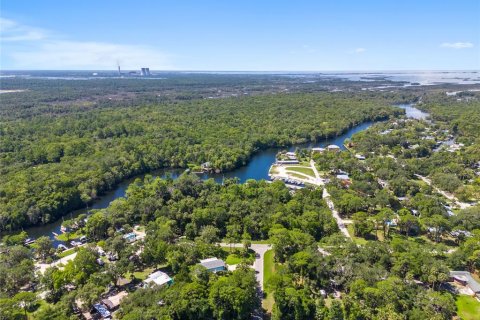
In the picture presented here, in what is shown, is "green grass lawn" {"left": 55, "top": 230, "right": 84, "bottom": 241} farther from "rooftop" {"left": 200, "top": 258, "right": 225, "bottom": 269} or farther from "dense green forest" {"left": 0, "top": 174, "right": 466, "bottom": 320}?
"rooftop" {"left": 200, "top": 258, "right": 225, "bottom": 269}

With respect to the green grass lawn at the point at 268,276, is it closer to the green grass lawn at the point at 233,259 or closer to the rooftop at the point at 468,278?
the green grass lawn at the point at 233,259

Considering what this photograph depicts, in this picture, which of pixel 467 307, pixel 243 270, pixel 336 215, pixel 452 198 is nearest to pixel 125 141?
pixel 336 215

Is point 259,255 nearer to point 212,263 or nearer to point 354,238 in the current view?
point 212,263

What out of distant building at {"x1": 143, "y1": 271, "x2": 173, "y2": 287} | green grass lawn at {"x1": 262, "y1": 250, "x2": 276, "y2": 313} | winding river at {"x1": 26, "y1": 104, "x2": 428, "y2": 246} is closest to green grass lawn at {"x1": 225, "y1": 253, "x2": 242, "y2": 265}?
green grass lawn at {"x1": 262, "y1": 250, "x2": 276, "y2": 313}

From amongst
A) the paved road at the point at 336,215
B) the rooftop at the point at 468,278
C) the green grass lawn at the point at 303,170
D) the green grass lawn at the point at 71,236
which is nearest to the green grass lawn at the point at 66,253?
the green grass lawn at the point at 71,236

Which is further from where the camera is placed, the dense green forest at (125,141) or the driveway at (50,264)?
the dense green forest at (125,141)

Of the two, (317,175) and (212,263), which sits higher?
(212,263)
